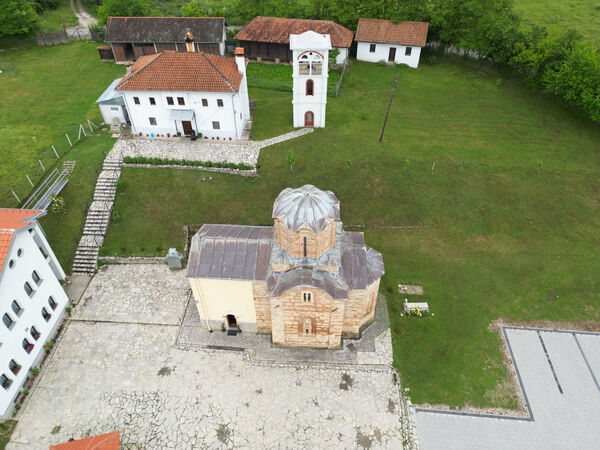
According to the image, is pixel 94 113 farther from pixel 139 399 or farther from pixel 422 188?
pixel 422 188

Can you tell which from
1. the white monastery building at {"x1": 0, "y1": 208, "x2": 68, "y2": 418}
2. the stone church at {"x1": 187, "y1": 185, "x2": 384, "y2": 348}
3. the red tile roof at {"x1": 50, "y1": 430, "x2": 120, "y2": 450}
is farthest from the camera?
the white monastery building at {"x1": 0, "y1": 208, "x2": 68, "y2": 418}

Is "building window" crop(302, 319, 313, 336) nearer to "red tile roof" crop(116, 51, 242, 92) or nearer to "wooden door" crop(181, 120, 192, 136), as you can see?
"red tile roof" crop(116, 51, 242, 92)

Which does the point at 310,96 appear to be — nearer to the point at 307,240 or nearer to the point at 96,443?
the point at 307,240

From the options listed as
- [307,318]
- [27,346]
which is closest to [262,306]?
[307,318]

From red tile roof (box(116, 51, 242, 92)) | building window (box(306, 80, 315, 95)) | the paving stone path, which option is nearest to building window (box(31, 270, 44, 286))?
the paving stone path

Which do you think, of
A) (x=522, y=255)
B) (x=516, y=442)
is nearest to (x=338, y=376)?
(x=516, y=442)

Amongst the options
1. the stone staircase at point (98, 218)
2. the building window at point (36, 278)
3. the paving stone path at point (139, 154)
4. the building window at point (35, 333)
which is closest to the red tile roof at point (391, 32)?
the paving stone path at point (139, 154)
